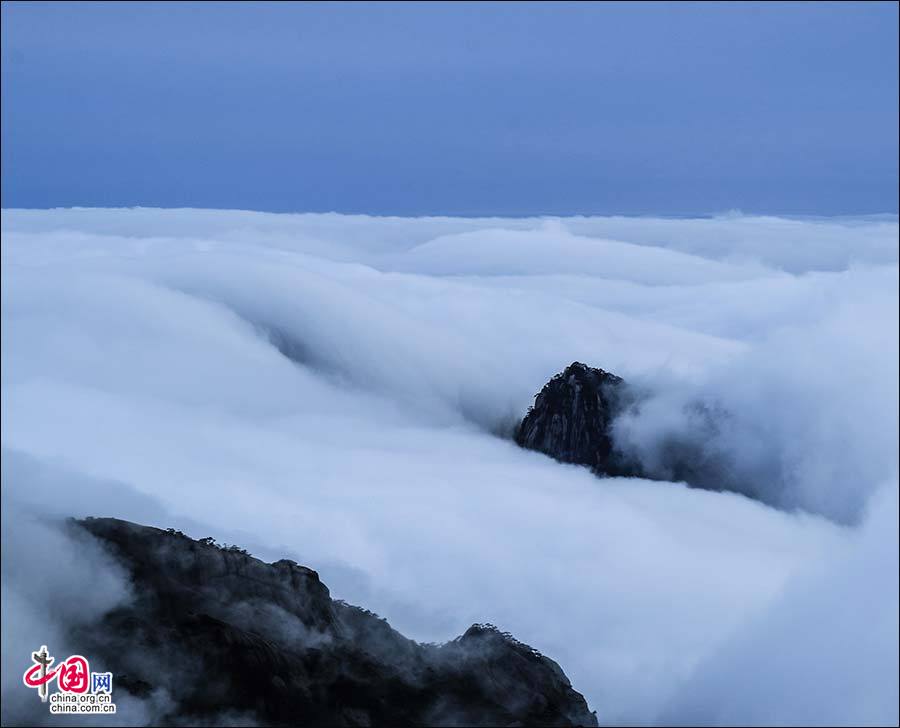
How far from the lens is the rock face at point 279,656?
37625 mm

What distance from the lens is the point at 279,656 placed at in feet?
135

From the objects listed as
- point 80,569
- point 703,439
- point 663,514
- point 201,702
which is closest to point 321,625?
point 201,702

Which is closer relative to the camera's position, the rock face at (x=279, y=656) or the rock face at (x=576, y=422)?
the rock face at (x=279, y=656)

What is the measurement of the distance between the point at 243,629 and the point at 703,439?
114629 mm

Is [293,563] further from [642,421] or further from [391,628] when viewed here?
[642,421]

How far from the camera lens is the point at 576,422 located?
133 meters

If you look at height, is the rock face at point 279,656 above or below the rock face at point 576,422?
below

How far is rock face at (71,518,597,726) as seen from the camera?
3762 cm

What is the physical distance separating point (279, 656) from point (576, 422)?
317ft

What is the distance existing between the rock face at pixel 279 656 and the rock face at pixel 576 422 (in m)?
84.9

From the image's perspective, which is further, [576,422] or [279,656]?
[576,422]

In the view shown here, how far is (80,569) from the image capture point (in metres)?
37.8

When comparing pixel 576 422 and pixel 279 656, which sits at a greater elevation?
pixel 576 422

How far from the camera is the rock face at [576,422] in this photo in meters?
133
